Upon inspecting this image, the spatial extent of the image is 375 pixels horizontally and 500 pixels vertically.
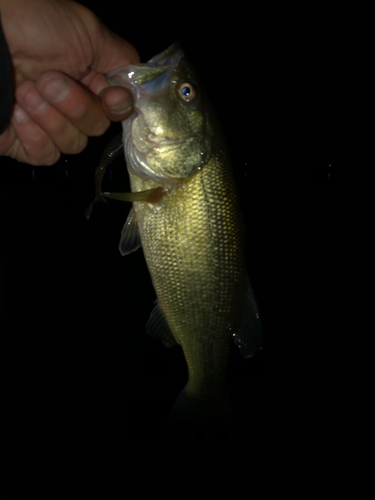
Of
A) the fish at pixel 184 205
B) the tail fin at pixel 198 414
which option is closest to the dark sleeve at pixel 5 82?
the fish at pixel 184 205

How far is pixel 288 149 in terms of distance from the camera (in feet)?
26.5

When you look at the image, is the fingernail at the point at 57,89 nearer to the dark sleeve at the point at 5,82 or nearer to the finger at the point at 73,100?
the finger at the point at 73,100

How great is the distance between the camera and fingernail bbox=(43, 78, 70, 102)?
3.76 ft

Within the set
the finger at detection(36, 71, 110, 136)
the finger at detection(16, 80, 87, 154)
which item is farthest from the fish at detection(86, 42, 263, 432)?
the finger at detection(16, 80, 87, 154)

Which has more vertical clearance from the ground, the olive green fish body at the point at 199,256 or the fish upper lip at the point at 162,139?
the fish upper lip at the point at 162,139

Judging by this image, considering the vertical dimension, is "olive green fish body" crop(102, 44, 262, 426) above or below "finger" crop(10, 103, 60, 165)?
below

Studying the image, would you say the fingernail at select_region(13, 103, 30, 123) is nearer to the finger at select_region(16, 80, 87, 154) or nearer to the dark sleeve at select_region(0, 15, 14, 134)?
the finger at select_region(16, 80, 87, 154)

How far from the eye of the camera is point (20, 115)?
154 centimetres

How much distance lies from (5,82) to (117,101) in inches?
16.3

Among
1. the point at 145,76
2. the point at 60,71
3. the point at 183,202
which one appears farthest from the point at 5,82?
the point at 183,202

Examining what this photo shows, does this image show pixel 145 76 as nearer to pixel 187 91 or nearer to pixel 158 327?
pixel 187 91

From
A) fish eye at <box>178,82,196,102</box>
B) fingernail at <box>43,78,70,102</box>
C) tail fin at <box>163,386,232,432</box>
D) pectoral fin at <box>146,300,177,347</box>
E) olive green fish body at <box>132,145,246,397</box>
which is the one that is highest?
fingernail at <box>43,78,70,102</box>

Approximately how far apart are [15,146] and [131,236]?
1.02 meters

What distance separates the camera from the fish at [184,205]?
47.4 inches
